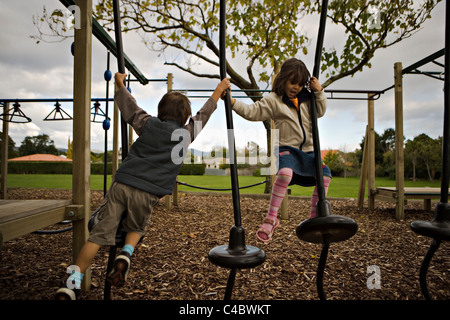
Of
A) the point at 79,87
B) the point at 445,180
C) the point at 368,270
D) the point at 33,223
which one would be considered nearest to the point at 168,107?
the point at 79,87

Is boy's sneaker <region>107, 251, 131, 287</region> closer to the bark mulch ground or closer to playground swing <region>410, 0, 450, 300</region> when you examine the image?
the bark mulch ground

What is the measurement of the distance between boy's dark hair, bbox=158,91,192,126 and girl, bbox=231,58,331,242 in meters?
0.41

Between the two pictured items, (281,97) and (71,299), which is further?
(281,97)

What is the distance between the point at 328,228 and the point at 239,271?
6.13 feet

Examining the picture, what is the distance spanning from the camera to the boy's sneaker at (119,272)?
127 cm

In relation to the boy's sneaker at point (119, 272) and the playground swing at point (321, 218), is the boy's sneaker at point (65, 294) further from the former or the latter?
the playground swing at point (321, 218)

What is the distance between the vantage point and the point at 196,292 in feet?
7.25

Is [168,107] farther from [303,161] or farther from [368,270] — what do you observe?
[368,270]

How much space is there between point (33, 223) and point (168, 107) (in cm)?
95

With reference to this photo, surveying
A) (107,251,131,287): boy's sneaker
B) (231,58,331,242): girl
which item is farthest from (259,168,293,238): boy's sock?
(107,251,131,287): boy's sneaker

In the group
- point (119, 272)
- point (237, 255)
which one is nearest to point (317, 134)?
point (237, 255)

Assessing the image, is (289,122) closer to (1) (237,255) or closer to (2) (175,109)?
(2) (175,109)

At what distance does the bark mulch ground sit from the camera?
219cm

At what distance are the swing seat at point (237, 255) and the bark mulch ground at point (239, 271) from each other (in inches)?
56.6
